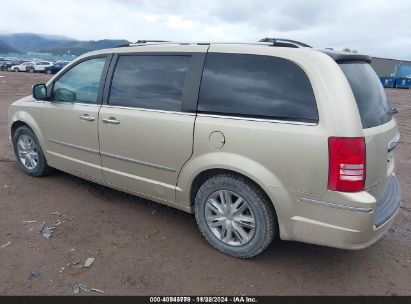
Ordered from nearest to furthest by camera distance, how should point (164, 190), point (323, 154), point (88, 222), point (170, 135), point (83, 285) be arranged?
point (323, 154)
point (83, 285)
point (170, 135)
point (164, 190)
point (88, 222)

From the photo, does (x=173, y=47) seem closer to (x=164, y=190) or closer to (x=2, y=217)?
(x=164, y=190)

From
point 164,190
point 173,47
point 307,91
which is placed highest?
point 173,47

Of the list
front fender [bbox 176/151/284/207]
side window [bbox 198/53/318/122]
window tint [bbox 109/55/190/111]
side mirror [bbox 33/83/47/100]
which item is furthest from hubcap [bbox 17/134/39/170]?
side window [bbox 198/53/318/122]

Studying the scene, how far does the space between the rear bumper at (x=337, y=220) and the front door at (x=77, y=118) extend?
7.40 feet

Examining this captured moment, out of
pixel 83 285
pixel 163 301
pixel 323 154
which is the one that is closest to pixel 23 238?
pixel 83 285

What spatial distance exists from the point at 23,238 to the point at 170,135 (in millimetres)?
1717

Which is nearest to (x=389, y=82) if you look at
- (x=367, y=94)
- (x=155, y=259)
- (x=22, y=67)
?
(x=22, y=67)

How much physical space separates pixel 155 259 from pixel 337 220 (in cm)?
157

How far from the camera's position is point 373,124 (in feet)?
9.28

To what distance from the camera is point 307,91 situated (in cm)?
272

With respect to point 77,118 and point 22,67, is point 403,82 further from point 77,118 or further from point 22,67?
point 77,118

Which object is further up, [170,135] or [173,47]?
[173,47]

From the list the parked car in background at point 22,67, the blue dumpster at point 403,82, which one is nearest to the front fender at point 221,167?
the blue dumpster at point 403,82

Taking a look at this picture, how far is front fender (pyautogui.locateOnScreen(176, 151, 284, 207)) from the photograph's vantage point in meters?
2.87
